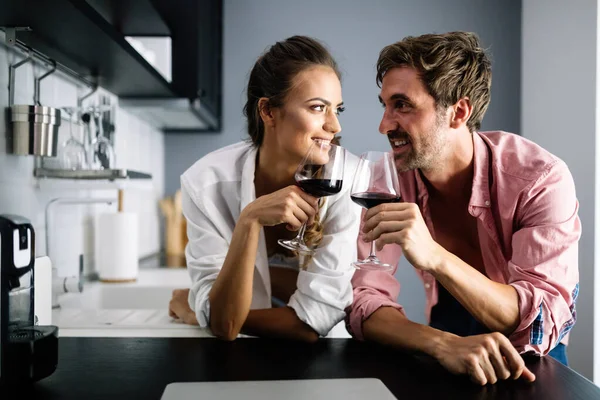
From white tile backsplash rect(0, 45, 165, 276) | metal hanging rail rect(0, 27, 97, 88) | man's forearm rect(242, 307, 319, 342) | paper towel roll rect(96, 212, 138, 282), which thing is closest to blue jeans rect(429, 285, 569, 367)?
man's forearm rect(242, 307, 319, 342)

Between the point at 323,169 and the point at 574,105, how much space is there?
235 centimetres

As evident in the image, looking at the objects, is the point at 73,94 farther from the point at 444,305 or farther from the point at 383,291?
the point at 444,305

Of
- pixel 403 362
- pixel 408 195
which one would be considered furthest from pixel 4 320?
pixel 408 195

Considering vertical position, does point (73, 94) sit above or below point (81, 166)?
above

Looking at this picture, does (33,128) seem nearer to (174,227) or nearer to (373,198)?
(373,198)

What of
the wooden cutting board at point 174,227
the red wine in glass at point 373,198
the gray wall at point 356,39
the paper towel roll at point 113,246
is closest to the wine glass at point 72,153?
the paper towel roll at point 113,246

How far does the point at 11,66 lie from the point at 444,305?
53.2 inches

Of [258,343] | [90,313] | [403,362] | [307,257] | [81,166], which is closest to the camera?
[403,362]

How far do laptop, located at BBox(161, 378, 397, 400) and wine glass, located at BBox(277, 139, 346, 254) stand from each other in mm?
345

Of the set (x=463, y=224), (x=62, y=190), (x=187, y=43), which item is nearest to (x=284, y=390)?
(x=463, y=224)

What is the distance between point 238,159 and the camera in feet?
5.38

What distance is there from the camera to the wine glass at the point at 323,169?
3.75ft

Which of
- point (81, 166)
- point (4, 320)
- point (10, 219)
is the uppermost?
point (81, 166)

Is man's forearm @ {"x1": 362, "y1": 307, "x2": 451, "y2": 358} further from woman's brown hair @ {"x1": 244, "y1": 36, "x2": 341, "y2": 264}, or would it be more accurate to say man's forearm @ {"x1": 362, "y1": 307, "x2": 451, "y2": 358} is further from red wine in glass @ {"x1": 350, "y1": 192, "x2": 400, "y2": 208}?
woman's brown hair @ {"x1": 244, "y1": 36, "x2": 341, "y2": 264}
